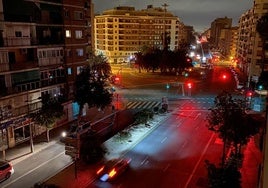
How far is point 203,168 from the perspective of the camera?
2997 centimetres

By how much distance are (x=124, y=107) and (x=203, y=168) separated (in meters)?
27.2

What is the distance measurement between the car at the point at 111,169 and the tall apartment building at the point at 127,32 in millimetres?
113711

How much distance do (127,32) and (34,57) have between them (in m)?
111

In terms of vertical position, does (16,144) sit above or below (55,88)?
below

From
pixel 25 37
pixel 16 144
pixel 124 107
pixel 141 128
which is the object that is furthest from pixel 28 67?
pixel 124 107

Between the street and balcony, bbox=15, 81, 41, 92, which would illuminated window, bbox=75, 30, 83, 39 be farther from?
the street

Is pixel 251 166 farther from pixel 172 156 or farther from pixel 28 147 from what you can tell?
pixel 28 147

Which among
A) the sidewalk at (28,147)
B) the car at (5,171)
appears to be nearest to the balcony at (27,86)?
the sidewalk at (28,147)

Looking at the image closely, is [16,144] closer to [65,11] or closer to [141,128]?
[141,128]

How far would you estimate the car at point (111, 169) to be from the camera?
2725cm

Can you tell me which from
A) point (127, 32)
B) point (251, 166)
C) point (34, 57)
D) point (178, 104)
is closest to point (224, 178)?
point (251, 166)

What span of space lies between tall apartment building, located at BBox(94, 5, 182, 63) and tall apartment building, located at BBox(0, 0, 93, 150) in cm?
9750

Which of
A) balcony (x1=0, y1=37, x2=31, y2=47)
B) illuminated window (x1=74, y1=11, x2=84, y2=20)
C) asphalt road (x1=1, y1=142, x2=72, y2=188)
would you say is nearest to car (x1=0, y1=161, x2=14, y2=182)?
asphalt road (x1=1, y1=142, x2=72, y2=188)

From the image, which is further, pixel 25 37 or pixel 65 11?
pixel 65 11
